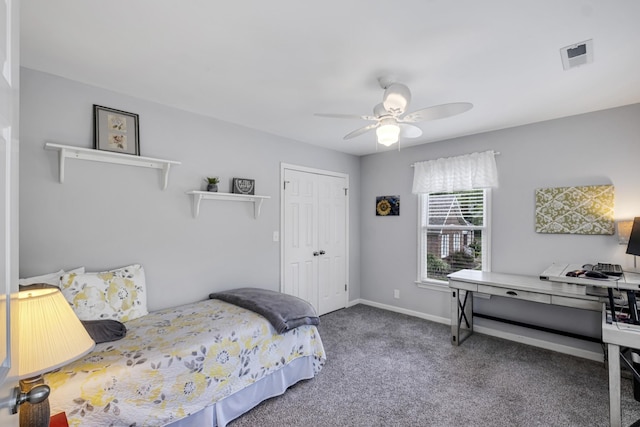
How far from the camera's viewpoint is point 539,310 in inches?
125

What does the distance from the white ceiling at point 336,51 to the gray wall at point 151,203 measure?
258 millimetres

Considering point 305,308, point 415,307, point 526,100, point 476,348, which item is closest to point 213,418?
point 305,308

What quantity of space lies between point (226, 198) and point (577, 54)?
119 inches

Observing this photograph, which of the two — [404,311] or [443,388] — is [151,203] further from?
[404,311]

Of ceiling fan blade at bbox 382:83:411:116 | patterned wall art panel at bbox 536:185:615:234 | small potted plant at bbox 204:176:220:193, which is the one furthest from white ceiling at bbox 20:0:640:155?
patterned wall art panel at bbox 536:185:615:234

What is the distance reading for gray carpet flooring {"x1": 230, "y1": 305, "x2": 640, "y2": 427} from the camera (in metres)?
2.07

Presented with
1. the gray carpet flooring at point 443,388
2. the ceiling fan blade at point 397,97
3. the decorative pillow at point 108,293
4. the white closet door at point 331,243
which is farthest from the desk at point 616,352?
the decorative pillow at point 108,293

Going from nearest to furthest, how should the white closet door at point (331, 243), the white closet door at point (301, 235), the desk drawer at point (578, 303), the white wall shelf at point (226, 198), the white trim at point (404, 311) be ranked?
the desk drawer at point (578, 303), the white wall shelf at point (226, 198), the white closet door at point (301, 235), the white trim at point (404, 311), the white closet door at point (331, 243)

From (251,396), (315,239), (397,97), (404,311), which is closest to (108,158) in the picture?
(251,396)

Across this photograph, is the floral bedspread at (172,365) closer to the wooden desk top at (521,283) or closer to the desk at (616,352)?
the wooden desk top at (521,283)

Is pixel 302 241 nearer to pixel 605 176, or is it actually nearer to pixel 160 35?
pixel 160 35

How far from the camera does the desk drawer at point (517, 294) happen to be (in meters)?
2.72

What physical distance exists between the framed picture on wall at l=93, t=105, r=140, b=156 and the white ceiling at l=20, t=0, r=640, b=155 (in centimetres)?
21

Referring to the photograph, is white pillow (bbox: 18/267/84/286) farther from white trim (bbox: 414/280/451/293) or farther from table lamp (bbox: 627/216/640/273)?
table lamp (bbox: 627/216/640/273)
